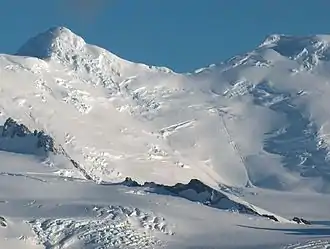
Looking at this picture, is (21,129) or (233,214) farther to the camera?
(21,129)

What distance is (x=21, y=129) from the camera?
541 feet

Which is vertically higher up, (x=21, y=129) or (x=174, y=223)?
(x=21, y=129)

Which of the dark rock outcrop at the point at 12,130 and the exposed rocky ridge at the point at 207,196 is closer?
A: the exposed rocky ridge at the point at 207,196

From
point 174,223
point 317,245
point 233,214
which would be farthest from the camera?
point 233,214

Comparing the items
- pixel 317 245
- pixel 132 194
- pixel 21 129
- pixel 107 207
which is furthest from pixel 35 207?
pixel 21 129

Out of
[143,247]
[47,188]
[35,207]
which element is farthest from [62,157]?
[143,247]

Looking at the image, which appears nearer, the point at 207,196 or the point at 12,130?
the point at 207,196

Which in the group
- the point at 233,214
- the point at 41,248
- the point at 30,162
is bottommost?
the point at 41,248

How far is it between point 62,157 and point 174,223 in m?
75.3

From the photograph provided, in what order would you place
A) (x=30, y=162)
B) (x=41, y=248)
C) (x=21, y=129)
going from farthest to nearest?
(x=21, y=129), (x=30, y=162), (x=41, y=248)

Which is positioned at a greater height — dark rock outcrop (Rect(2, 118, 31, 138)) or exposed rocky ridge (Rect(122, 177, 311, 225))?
dark rock outcrop (Rect(2, 118, 31, 138))

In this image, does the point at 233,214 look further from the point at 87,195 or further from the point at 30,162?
the point at 30,162

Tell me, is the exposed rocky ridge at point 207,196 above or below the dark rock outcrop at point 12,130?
below

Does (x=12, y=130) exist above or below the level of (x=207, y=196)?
above
